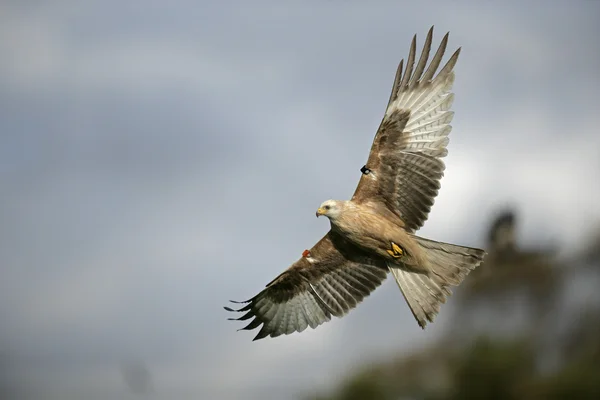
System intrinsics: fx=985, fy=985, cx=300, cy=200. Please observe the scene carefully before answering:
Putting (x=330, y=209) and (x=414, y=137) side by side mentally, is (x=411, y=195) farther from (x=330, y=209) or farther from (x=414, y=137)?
(x=330, y=209)

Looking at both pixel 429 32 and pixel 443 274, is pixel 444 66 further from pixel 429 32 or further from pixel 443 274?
pixel 443 274

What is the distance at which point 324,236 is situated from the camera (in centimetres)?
1216

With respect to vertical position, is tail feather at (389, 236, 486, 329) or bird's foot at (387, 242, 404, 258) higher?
bird's foot at (387, 242, 404, 258)

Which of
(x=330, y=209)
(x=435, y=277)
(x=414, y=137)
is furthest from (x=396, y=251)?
(x=414, y=137)

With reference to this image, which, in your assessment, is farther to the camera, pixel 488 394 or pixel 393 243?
pixel 488 394

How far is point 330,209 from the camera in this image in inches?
452

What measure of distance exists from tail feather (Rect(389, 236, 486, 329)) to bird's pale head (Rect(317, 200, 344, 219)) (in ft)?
3.10

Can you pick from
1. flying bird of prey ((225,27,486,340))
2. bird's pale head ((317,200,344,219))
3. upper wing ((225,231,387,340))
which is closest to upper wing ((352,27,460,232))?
flying bird of prey ((225,27,486,340))

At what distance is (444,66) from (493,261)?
7.40m

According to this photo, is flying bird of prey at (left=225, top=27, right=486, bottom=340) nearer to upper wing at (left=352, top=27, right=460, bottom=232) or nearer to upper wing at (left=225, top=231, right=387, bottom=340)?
upper wing at (left=352, top=27, right=460, bottom=232)

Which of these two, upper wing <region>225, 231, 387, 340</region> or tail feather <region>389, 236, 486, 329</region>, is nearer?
tail feather <region>389, 236, 486, 329</region>

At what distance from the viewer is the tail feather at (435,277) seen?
1144 centimetres

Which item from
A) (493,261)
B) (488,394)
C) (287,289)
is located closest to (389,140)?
(287,289)

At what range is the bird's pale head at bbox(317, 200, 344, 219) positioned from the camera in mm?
11469
